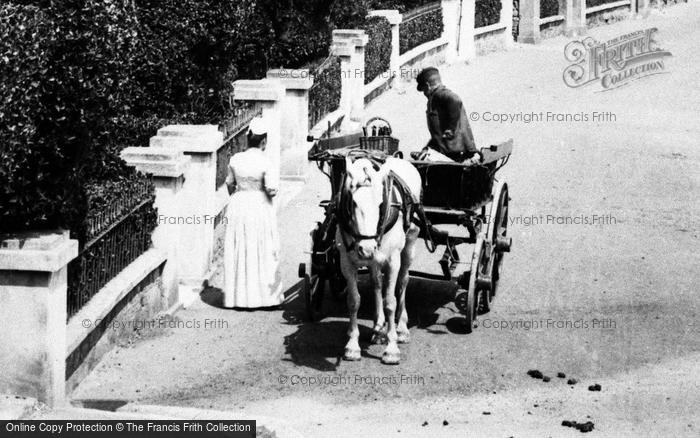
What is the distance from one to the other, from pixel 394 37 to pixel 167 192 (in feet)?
43.8

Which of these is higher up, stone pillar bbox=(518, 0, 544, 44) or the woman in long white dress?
stone pillar bbox=(518, 0, 544, 44)

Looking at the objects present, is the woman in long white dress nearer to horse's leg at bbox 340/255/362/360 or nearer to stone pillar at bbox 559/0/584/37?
horse's leg at bbox 340/255/362/360

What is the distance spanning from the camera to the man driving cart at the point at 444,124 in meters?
12.4

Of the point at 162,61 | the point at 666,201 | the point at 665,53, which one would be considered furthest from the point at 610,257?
the point at 665,53

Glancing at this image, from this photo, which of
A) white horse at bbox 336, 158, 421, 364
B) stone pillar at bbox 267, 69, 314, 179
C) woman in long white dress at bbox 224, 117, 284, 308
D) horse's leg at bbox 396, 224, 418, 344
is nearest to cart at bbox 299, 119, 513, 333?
horse's leg at bbox 396, 224, 418, 344

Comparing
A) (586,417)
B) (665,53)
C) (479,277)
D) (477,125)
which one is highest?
(665,53)

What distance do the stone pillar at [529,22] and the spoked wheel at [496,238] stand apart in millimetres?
19473

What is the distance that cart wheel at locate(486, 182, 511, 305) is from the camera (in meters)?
12.6

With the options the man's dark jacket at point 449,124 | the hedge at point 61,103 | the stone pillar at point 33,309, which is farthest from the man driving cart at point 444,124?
the stone pillar at point 33,309

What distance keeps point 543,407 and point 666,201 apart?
834 centimetres

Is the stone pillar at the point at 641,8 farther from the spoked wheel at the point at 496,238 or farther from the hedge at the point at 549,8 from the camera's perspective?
the spoked wheel at the point at 496,238

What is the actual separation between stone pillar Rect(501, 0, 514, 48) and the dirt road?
1201cm

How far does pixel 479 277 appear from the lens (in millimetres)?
12016

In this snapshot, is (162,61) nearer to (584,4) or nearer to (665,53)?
(665,53)
